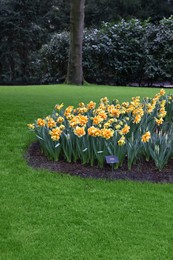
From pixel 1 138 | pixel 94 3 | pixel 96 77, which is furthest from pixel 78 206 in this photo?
pixel 94 3

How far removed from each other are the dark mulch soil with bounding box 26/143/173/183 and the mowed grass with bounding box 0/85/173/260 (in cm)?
11

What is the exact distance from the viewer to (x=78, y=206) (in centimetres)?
325

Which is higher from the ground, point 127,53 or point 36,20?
point 36,20

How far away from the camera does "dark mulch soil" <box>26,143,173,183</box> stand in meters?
3.93

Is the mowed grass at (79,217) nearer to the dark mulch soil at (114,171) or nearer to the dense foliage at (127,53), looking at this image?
the dark mulch soil at (114,171)

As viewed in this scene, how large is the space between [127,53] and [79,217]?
1467 cm

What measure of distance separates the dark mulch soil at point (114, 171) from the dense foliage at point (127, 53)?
1289cm

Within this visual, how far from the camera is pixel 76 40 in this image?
573 inches

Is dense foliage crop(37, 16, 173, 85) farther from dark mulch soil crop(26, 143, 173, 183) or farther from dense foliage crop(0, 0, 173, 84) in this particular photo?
dark mulch soil crop(26, 143, 173, 183)

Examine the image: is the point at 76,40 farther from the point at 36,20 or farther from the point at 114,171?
the point at 36,20

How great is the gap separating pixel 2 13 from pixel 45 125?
2548 cm

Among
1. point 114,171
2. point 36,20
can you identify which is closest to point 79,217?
point 114,171

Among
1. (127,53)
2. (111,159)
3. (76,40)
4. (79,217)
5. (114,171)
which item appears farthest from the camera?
(127,53)

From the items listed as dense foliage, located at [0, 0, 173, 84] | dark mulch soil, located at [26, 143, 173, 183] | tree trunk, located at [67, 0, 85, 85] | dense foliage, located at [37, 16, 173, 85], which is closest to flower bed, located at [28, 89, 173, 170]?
dark mulch soil, located at [26, 143, 173, 183]
